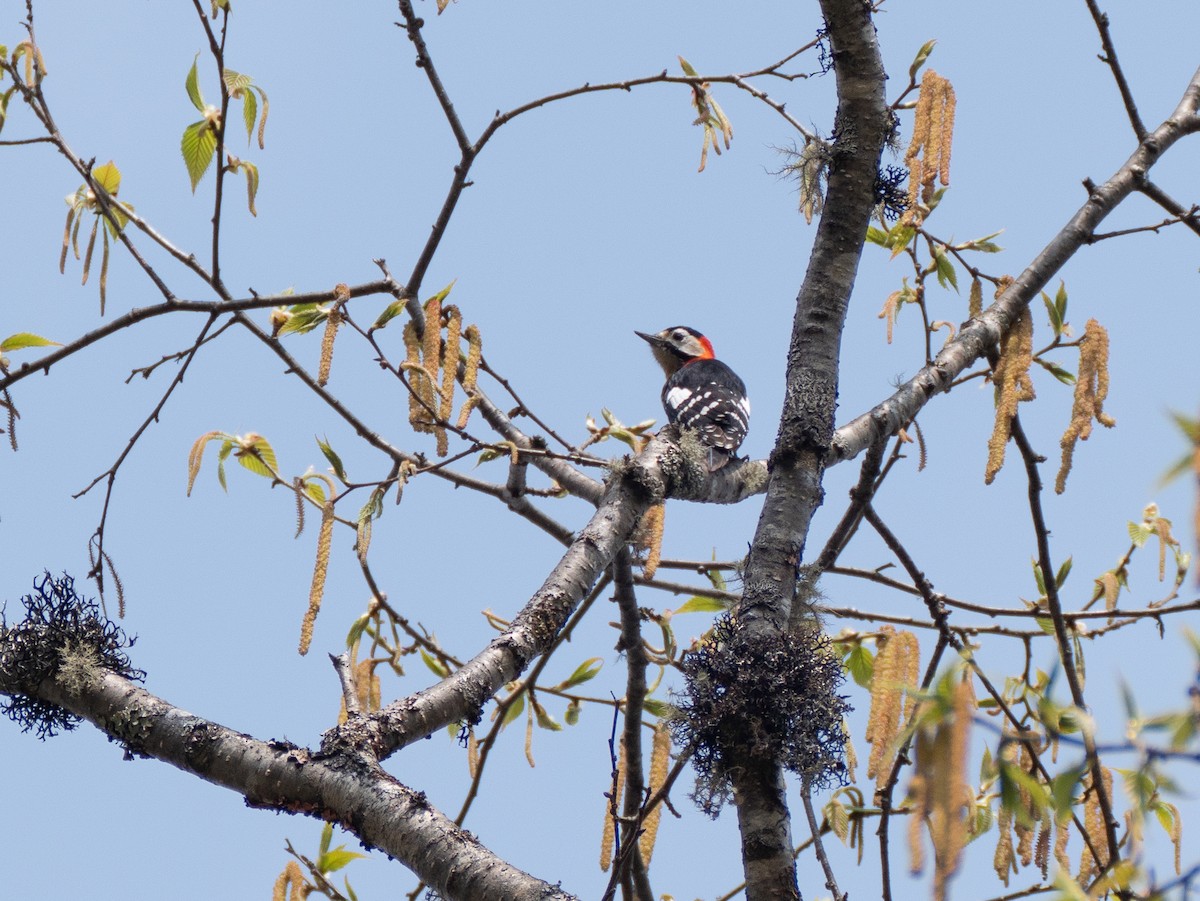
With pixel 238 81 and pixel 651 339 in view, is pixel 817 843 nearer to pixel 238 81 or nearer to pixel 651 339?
pixel 238 81

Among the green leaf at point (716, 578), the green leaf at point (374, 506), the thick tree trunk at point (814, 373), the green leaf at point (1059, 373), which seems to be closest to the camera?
the thick tree trunk at point (814, 373)

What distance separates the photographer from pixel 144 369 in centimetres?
352

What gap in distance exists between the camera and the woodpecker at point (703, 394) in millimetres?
4367

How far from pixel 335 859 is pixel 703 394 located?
9.25 ft

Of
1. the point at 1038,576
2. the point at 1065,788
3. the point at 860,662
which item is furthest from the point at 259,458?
the point at 1065,788

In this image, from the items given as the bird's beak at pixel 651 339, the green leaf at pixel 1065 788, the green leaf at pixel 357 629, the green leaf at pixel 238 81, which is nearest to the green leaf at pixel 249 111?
the green leaf at pixel 238 81

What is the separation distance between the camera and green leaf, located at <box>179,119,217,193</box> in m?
3.76

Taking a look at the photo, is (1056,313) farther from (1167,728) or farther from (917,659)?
(1167,728)

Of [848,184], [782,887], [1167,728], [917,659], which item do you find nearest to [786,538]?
[917,659]

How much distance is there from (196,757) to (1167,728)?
2.01 meters

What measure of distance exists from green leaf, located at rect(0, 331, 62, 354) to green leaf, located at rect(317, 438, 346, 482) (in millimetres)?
784

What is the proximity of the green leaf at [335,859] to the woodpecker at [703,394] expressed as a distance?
1.66 m

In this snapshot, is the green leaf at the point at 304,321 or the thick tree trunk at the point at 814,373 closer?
the thick tree trunk at the point at 814,373

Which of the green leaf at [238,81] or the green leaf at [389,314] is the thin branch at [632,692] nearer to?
the green leaf at [389,314]
